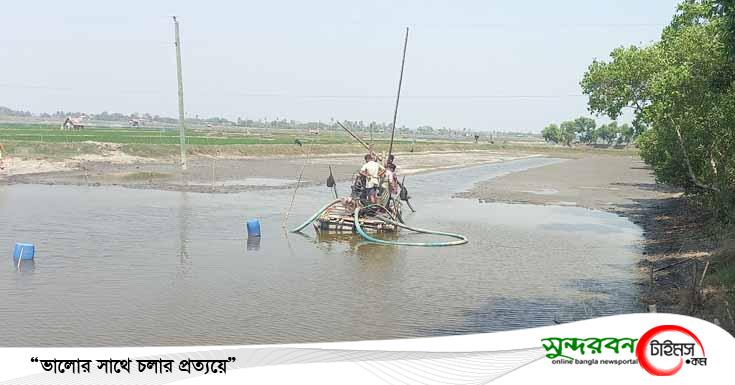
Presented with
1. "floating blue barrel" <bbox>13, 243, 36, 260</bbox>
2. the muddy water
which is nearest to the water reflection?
the muddy water

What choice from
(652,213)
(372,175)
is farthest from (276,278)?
(652,213)

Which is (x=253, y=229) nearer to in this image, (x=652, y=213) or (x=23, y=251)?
(x=23, y=251)

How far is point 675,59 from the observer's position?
2083 centimetres

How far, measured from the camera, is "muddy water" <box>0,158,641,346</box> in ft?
31.5

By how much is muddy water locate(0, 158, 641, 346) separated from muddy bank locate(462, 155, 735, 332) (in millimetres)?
549

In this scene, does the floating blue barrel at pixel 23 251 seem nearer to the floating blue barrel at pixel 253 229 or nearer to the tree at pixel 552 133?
the floating blue barrel at pixel 253 229

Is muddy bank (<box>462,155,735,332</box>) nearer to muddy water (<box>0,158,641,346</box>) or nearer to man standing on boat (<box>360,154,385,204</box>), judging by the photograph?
muddy water (<box>0,158,641,346</box>)

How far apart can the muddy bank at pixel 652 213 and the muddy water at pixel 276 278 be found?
0.55 meters

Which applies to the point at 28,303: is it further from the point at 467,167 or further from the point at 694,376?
the point at 467,167

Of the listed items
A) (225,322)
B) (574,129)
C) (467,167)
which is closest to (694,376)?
(225,322)

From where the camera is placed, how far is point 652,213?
2430 cm

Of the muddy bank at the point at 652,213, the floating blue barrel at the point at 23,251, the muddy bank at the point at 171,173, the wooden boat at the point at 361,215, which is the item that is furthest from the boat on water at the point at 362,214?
the muddy bank at the point at 171,173

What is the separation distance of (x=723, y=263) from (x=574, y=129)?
117005mm

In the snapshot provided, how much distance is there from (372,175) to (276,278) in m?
5.91
